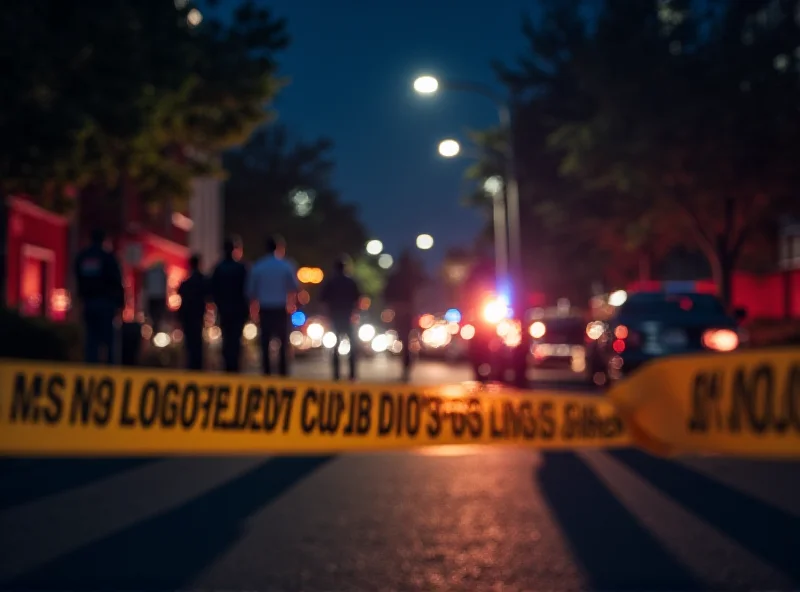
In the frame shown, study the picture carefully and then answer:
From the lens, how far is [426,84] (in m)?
28.4

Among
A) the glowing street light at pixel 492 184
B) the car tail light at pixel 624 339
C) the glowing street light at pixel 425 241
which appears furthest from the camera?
the glowing street light at pixel 425 241

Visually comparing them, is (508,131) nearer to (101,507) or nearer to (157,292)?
(157,292)

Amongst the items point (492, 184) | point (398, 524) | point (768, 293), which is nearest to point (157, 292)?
point (398, 524)

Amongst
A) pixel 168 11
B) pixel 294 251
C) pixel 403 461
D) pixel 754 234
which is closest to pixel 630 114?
pixel 754 234

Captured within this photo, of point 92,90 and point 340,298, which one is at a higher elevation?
point 92,90

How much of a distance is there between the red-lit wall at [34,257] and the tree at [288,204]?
39.0 m

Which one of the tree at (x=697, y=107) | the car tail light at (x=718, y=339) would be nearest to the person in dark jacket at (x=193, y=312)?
the car tail light at (x=718, y=339)

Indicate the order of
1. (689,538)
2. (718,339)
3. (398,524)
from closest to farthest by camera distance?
(689,538)
(398,524)
(718,339)

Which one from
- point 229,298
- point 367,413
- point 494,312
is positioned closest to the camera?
point 367,413

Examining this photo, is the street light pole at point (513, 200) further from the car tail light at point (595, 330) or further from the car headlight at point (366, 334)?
the car headlight at point (366, 334)

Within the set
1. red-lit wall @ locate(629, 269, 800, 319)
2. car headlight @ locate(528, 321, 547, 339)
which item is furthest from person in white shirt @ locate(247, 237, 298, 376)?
red-lit wall @ locate(629, 269, 800, 319)

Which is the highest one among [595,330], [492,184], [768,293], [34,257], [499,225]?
[492,184]

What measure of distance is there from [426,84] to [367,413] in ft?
65.8

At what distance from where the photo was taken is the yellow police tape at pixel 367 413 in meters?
8.80
